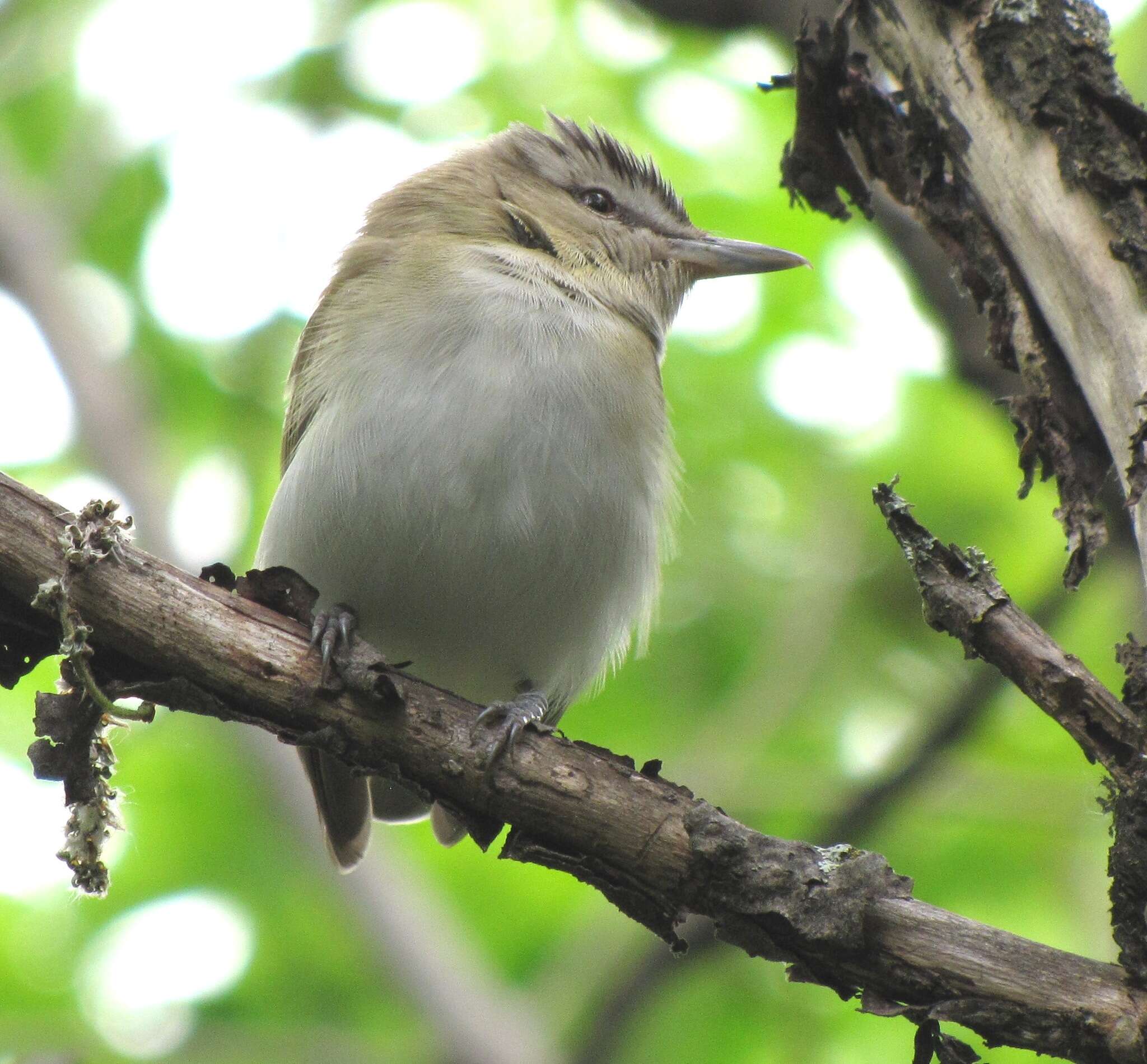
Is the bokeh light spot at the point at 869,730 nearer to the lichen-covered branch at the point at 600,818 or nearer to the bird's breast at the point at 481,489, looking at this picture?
the bird's breast at the point at 481,489

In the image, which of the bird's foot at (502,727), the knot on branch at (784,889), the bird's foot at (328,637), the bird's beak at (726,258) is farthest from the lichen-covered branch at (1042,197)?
the bird's beak at (726,258)

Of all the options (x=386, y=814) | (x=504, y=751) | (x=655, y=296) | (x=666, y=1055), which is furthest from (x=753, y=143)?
(x=504, y=751)

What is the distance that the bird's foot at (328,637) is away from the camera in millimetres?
3143

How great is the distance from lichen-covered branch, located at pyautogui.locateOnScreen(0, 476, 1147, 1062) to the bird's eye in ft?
11.1

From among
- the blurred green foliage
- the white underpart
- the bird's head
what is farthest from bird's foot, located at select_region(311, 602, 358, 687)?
the blurred green foliage

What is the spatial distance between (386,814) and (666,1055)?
6.61 feet

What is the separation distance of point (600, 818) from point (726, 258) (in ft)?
11.7

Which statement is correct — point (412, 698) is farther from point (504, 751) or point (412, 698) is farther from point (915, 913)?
point (915, 913)

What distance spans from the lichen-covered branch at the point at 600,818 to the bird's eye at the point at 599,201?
339 cm

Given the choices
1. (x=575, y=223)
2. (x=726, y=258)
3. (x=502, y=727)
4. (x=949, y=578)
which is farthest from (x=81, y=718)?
(x=726, y=258)

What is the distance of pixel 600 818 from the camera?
3.02 m

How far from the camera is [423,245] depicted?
515cm

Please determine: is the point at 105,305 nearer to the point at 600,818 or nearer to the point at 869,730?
the point at 869,730

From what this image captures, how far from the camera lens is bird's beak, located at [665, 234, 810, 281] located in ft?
19.6
